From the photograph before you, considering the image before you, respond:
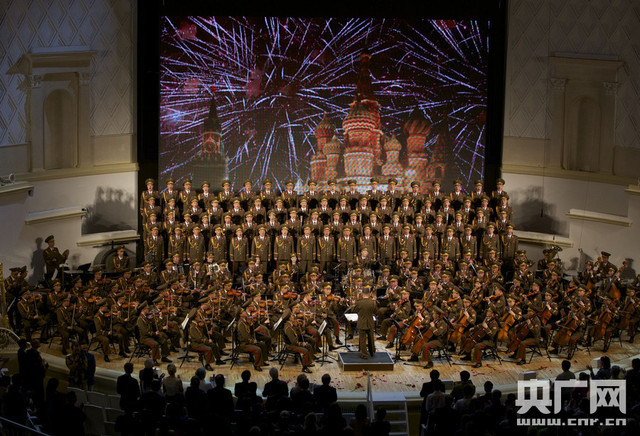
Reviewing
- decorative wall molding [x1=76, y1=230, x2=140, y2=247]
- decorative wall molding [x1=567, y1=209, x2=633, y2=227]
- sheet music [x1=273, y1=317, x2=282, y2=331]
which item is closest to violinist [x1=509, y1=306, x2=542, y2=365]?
sheet music [x1=273, y1=317, x2=282, y2=331]

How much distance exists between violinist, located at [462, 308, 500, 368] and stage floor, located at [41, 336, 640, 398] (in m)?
0.17

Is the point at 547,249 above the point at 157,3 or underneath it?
underneath

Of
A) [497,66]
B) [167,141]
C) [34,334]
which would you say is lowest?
[34,334]

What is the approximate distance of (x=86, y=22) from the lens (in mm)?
21000

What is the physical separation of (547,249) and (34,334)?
36.8ft

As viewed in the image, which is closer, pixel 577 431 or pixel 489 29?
pixel 577 431

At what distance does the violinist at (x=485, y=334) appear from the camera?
15.7 m

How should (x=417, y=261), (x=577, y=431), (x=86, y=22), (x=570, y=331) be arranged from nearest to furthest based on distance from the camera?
(x=577, y=431)
(x=570, y=331)
(x=417, y=261)
(x=86, y=22)

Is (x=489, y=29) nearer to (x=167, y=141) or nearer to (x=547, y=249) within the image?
(x=547, y=249)

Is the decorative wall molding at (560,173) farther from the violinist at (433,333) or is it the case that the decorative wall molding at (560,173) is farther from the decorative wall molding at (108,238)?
the decorative wall molding at (108,238)

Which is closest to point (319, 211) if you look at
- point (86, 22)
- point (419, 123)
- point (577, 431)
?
point (419, 123)

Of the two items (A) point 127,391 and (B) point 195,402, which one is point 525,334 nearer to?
(B) point 195,402

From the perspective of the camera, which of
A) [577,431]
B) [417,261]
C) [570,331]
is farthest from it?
[417,261]

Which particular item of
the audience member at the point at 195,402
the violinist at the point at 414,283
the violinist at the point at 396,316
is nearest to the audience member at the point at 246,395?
the audience member at the point at 195,402
